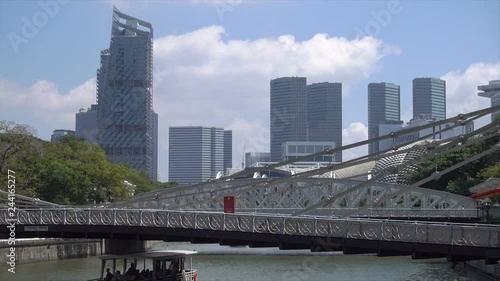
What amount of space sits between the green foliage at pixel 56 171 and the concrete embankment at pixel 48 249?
15.7ft

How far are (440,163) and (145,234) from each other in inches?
3041

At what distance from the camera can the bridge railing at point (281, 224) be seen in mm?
40812

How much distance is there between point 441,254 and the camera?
41.7 metres

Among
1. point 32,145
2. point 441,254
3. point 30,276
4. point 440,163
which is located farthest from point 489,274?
point 440,163

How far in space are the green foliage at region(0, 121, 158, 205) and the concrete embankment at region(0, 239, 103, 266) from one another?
4783 mm

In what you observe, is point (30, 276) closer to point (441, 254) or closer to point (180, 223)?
point (180, 223)

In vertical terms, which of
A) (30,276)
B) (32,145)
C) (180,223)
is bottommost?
(30,276)

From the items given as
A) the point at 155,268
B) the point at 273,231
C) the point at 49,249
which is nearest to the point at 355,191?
the point at 49,249

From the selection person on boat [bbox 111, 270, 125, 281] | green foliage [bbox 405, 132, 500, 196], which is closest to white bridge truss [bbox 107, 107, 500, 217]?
green foliage [bbox 405, 132, 500, 196]

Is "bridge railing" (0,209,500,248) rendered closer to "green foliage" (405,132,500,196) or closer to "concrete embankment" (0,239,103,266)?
"concrete embankment" (0,239,103,266)

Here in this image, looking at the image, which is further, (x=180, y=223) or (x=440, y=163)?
(x=440, y=163)

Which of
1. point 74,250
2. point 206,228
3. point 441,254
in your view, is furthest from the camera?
point 74,250

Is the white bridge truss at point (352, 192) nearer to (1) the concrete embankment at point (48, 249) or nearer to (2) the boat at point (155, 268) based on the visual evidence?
(2) the boat at point (155, 268)

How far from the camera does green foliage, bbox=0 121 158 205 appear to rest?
283 feet
